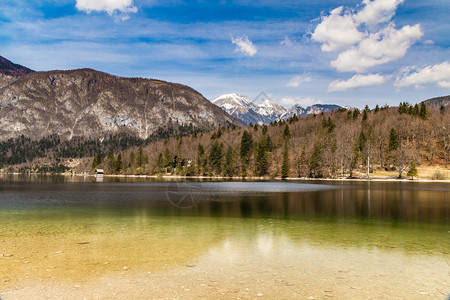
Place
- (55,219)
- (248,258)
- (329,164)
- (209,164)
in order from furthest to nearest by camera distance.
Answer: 1. (209,164)
2. (329,164)
3. (55,219)
4. (248,258)

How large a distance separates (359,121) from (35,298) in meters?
198

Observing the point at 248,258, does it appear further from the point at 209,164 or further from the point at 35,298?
the point at 209,164

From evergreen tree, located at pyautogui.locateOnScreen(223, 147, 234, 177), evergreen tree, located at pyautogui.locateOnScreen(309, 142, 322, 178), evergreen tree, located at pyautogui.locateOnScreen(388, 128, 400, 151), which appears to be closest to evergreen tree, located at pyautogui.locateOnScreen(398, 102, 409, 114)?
evergreen tree, located at pyautogui.locateOnScreen(388, 128, 400, 151)

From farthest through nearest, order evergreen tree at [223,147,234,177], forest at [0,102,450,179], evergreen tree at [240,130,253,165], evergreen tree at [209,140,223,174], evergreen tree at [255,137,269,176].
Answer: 1. evergreen tree at [240,130,253,165]
2. evergreen tree at [209,140,223,174]
3. evergreen tree at [223,147,234,177]
4. evergreen tree at [255,137,269,176]
5. forest at [0,102,450,179]

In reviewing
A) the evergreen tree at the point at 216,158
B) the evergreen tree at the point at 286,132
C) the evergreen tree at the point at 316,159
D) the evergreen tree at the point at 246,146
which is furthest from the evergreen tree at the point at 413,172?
Result: the evergreen tree at the point at 216,158

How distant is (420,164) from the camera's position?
144125mm

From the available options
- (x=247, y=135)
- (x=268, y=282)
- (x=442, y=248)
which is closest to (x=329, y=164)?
(x=247, y=135)

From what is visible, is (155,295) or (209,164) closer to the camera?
(155,295)

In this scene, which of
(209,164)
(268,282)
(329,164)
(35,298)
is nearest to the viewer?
(35,298)

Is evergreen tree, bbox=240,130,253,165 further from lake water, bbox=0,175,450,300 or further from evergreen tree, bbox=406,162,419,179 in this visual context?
lake water, bbox=0,175,450,300

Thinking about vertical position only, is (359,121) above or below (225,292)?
above

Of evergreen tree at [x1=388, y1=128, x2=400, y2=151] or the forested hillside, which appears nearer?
the forested hillside

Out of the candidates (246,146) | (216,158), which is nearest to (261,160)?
(246,146)

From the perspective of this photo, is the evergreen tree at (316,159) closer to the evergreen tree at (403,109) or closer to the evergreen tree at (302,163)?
the evergreen tree at (302,163)
